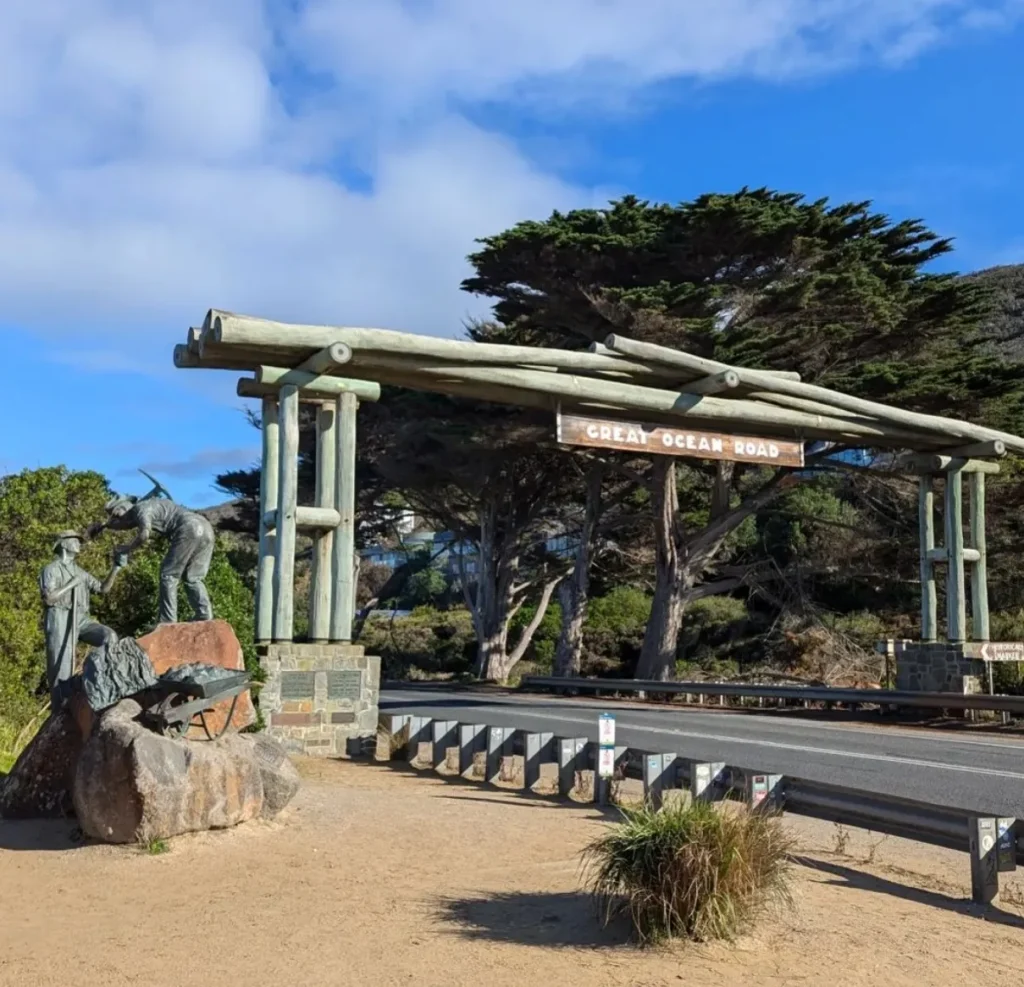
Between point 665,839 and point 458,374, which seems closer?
point 665,839

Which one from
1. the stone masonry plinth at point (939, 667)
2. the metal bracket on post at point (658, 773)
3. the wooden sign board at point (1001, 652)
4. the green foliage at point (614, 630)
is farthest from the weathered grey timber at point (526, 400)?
the green foliage at point (614, 630)

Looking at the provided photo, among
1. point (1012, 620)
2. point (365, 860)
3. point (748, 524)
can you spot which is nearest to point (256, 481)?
point (748, 524)

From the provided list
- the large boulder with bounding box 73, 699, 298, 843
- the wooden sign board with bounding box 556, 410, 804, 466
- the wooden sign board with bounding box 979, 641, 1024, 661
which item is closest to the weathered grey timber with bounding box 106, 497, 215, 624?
the large boulder with bounding box 73, 699, 298, 843

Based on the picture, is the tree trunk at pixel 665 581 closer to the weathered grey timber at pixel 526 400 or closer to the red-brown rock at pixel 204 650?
the weathered grey timber at pixel 526 400

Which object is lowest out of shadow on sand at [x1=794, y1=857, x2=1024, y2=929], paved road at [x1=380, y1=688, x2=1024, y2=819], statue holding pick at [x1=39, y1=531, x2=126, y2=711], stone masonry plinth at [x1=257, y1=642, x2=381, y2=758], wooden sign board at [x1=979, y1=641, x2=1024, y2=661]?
shadow on sand at [x1=794, y1=857, x2=1024, y2=929]

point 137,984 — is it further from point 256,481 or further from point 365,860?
point 256,481

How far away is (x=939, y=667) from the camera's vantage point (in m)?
21.5

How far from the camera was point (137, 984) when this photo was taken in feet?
17.6

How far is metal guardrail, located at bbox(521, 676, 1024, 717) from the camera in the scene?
1883cm

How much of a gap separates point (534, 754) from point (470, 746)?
119 centimetres

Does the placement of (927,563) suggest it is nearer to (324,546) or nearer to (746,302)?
(746,302)

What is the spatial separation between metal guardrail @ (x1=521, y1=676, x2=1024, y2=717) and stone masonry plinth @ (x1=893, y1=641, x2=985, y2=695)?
670 mm

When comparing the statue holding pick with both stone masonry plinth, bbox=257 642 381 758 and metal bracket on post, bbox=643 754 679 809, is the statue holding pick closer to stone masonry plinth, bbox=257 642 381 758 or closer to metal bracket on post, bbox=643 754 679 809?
stone masonry plinth, bbox=257 642 381 758

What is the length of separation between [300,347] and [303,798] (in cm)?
586
